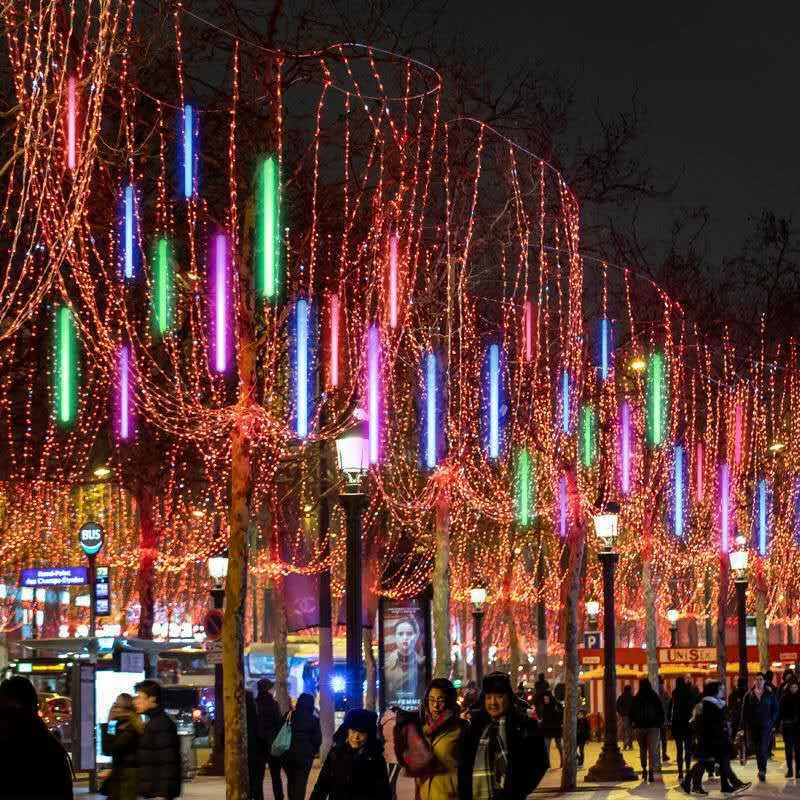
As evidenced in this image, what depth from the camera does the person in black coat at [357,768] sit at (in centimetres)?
1084

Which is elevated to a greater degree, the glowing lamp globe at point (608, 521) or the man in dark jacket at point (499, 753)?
the glowing lamp globe at point (608, 521)

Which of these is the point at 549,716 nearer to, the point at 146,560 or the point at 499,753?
the point at 146,560

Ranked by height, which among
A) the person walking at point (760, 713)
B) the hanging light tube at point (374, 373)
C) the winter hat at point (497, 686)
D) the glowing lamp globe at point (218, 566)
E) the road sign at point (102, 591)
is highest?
the hanging light tube at point (374, 373)

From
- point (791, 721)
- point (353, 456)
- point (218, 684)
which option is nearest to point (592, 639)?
point (218, 684)

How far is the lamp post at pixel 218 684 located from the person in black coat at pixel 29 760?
2120 centimetres

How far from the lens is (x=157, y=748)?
1284 centimetres

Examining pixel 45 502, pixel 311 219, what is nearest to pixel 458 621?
pixel 45 502

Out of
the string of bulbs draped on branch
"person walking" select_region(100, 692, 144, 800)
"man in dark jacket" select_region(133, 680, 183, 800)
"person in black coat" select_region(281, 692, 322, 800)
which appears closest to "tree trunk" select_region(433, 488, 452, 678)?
the string of bulbs draped on branch

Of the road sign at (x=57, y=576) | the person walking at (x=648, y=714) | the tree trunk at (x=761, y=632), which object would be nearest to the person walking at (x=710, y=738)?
the person walking at (x=648, y=714)

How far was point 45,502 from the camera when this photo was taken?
44312mm

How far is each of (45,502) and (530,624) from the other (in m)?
53.1

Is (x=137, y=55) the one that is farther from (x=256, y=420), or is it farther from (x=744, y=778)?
(x=744, y=778)

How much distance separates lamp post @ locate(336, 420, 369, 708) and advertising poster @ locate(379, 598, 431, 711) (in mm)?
8199

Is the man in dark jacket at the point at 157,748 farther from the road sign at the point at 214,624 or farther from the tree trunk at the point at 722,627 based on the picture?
the tree trunk at the point at 722,627
